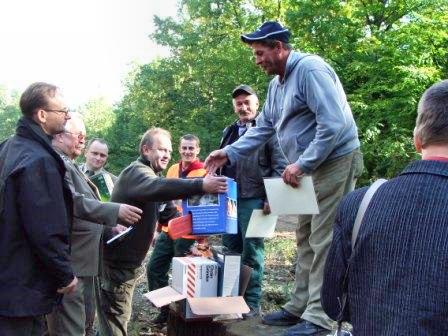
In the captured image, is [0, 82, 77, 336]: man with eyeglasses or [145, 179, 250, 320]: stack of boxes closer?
[0, 82, 77, 336]: man with eyeglasses

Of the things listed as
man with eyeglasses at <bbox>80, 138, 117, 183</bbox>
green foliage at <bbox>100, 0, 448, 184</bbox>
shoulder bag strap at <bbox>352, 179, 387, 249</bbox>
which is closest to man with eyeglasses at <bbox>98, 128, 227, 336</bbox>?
man with eyeglasses at <bbox>80, 138, 117, 183</bbox>

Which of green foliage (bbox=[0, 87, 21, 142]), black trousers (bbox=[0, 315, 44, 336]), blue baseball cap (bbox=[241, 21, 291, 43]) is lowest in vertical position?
green foliage (bbox=[0, 87, 21, 142])

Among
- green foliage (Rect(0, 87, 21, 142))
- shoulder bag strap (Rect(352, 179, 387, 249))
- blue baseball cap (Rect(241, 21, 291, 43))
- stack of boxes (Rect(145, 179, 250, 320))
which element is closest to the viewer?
shoulder bag strap (Rect(352, 179, 387, 249))

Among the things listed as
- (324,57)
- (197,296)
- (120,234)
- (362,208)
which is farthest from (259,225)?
(324,57)

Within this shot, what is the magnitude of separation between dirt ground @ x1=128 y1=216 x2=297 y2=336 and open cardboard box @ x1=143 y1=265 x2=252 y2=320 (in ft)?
4.31

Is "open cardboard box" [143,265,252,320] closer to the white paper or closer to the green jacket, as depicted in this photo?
the green jacket

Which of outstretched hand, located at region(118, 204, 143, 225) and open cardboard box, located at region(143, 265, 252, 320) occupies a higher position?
outstretched hand, located at region(118, 204, 143, 225)

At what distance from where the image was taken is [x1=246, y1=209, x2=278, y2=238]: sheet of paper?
3.67 meters

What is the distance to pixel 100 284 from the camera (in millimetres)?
4004

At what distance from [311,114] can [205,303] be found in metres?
1.67

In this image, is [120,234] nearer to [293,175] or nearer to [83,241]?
[83,241]

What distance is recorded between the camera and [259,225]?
371 cm

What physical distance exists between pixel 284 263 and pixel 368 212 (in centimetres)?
677

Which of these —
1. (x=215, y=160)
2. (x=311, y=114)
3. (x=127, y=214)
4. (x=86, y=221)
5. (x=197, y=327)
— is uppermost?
(x=311, y=114)
